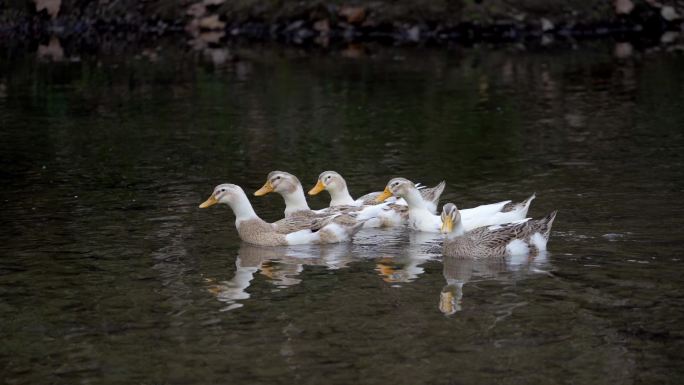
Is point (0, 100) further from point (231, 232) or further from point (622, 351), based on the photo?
point (622, 351)

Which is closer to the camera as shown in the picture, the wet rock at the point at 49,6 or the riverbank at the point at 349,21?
the riverbank at the point at 349,21

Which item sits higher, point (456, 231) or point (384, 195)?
point (384, 195)

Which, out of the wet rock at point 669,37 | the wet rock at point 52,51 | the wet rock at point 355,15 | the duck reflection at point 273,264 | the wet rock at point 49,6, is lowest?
the duck reflection at point 273,264

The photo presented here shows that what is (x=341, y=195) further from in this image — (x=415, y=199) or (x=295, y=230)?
(x=295, y=230)

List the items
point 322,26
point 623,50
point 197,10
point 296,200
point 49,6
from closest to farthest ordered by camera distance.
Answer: point 296,200
point 623,50
point 322,26
point 197,10
point 49,6

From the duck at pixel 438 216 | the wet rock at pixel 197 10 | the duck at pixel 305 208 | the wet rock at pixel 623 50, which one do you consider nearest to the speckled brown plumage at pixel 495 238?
the duck at pixel 438 216

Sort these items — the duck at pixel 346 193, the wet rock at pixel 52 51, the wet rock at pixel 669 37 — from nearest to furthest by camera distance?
the duck at pixel 346 193 → the wet rock at pixel 669 37 → the wet rock at pixel 52 51

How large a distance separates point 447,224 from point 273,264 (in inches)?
79.0

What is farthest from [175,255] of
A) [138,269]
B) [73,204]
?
[73,204]

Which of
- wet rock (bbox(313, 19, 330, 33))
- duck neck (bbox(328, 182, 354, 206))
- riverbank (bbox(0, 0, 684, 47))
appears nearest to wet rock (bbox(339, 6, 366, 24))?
riverbank (bbox(0, 0, 684, 47))

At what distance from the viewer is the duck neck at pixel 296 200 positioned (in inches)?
643

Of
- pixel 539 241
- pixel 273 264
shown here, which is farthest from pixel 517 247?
pixel 273 264

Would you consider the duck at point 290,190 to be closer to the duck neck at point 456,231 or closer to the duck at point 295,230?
the duck at point 295,230

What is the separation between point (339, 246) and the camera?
15.2 metres
